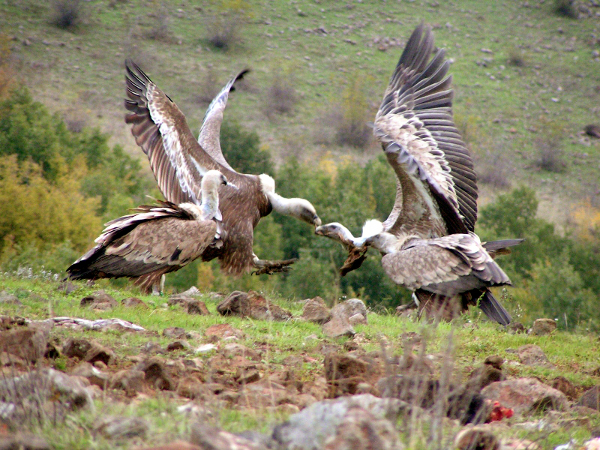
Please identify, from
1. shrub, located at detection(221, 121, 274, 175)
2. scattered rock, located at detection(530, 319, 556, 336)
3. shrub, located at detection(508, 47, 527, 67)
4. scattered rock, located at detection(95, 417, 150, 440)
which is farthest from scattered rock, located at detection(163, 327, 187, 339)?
shrub, located at detection(508, 47, 527, 67)

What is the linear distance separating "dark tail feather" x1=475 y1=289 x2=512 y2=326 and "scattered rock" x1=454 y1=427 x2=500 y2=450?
4.09 m

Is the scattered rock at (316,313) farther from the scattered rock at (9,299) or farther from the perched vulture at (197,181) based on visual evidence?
the scattered rock at (9,299)

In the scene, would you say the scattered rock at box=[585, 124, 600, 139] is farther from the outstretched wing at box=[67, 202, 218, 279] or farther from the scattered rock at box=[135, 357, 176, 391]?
the scattered rock at box=[135, 357, 176, 391]

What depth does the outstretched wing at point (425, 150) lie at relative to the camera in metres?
7.68

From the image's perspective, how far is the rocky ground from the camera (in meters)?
2.95

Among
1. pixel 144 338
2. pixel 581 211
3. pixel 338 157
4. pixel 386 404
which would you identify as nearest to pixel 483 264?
pixel 144 338

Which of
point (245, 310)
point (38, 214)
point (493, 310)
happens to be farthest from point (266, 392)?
point (38, 214)

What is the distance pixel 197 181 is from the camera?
8875 mm

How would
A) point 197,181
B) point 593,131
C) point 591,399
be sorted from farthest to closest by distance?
point 593,131 < point 197,181 < point 591,399

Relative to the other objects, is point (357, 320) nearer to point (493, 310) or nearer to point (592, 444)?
point (493, 310)

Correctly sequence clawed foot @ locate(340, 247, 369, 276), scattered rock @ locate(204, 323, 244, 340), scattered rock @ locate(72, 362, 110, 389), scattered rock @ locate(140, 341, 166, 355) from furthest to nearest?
clawed foot @ locate(340, 247, 369, 276) → scattered rock @ locate(204, 323, 244, 340) → scattered rock @ locate(140, 341, 166, 355) → scattered rock @ locate(72, 362, 110, 389)

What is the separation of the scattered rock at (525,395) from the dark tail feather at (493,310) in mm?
2573

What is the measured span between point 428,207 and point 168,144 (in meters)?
3.35

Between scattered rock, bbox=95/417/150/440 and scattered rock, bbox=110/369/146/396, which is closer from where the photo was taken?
scattered rock, bbox=95/417/150/440
